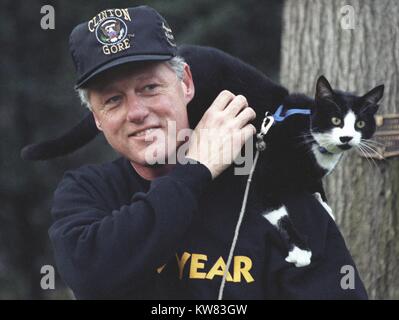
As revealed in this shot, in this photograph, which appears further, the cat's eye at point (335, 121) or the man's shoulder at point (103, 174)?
the cat's eye at point (335, 121)

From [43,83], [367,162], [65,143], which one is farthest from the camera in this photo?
[43,83]

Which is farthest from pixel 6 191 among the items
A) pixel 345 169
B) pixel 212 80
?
pixel 212 80

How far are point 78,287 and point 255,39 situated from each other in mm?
6515

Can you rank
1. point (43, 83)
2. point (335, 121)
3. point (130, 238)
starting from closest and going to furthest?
point (130, 238) < point (335, 121) < point (43, 83)

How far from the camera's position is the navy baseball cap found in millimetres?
1767

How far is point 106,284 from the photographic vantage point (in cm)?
169

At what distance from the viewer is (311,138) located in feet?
7.25

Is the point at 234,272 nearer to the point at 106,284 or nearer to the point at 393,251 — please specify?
the point at 106,284

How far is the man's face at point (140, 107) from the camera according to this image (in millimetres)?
1801

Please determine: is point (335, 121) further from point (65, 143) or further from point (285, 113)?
point (65, 143)

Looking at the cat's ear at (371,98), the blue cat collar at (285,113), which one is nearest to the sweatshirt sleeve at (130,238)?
the blue cat collar at (285,113)

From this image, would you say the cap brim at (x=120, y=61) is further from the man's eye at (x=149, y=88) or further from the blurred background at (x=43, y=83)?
the blurred background at (x=43, y=83)

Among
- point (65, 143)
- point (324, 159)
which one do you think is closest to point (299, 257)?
point (324, 159)

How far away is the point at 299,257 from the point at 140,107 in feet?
1.94
